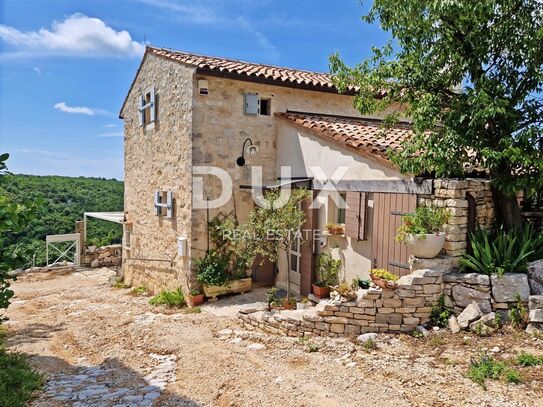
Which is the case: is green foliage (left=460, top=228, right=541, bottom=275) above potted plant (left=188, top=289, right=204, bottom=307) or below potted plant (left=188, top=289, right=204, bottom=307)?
above

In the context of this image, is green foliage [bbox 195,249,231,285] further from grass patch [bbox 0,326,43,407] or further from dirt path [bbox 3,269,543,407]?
grass patch [bbox 0,326,43,407]

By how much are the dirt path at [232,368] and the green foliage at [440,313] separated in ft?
2.21

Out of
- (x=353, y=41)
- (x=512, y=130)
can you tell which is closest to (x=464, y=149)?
(x=512, y=130)

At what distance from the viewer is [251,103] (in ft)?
38.9

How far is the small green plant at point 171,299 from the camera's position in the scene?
37.2ft

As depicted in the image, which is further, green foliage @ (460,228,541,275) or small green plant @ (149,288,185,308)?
small green plant @ (149,288,185,308)

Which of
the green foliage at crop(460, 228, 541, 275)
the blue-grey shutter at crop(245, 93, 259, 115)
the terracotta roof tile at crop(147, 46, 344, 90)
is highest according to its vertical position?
the terracotta roof tile at crop(147, 46, 344, 90)

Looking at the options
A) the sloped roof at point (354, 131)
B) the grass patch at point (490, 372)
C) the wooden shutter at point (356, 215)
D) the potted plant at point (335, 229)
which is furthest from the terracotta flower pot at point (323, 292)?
the grass patch at point (490, 372)

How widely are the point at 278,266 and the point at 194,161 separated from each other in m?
4.27

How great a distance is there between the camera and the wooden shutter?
8.98 metres

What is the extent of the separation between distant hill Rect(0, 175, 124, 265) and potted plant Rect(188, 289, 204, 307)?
50.6 ft

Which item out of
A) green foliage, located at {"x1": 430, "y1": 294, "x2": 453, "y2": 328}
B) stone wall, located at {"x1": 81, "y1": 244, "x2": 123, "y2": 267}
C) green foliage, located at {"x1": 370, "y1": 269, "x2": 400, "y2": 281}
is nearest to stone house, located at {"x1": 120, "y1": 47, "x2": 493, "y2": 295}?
green foliage, located at {"x1": 370, "y1": 269, "x2": 400, "y2": 281}

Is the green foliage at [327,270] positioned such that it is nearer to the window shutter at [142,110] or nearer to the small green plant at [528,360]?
the small green plant at [528,360]

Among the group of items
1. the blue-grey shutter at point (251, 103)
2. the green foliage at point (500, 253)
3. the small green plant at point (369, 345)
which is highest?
the blue-grey shutter at point (251, 103)
